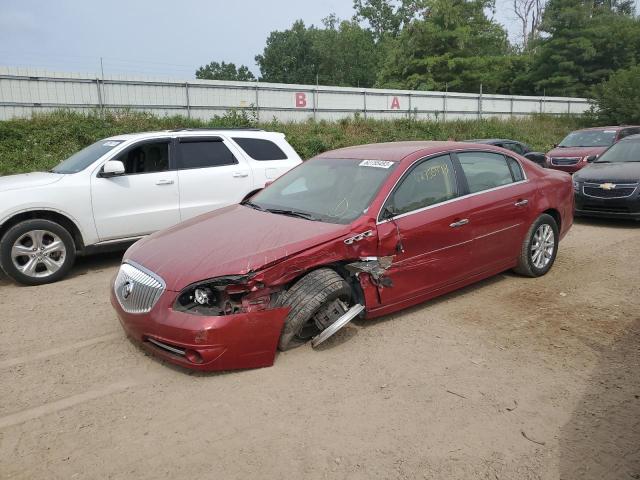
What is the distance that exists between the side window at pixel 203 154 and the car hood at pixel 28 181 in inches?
60.9

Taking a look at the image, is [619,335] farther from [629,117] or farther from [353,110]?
[629,117]

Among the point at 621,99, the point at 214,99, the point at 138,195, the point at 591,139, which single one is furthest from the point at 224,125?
the point at 621,99

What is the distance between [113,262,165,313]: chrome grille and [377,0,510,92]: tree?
3428 centimetres

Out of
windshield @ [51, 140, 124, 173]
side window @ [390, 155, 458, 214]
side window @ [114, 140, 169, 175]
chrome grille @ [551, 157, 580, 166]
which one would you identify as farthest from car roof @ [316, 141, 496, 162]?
chrome grille @ [551, 157, 580, 166]

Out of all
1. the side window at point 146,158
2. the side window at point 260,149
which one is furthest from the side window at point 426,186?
the side window at point 146,158

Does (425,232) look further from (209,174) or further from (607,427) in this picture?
(209,174)

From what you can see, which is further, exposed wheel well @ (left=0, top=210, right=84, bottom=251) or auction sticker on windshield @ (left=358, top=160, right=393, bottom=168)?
exposed wheel well @ (left=0, top=210, right=84, bottom=251)

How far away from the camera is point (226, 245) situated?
Answer: 12.4 ft

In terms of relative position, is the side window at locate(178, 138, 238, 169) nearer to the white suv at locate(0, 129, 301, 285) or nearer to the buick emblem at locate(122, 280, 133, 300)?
the white suv at locate(0, 129, 301, 285)

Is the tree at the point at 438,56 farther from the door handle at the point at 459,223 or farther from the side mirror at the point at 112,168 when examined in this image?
the door handle at the point at 459,223

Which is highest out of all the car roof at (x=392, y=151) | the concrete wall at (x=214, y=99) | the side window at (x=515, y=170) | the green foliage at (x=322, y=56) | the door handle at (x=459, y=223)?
the green foliage at (x=322, y=56)

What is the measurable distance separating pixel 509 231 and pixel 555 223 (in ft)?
3.27

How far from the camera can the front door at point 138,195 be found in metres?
6.25

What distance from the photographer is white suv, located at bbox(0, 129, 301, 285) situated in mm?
5766
